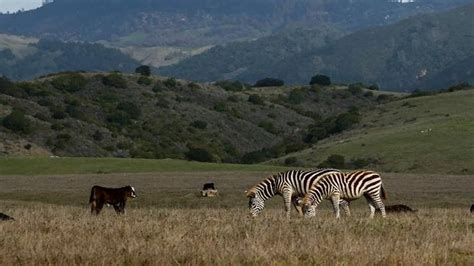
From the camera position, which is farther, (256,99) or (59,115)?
(256,99)

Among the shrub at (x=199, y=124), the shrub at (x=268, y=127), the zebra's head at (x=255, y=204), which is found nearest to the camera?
the zebra's head at (x=255, y=204)

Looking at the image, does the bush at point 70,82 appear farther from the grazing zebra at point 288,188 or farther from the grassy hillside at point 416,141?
the grazing zebra at point 288,188

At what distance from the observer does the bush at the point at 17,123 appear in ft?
390

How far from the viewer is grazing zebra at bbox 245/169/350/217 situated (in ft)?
83.9

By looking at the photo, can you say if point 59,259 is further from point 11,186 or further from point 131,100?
point 131,100

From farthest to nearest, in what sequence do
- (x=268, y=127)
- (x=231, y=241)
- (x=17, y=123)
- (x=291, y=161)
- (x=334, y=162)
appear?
1. (x=268, y=127)
2. (x=17, y=123)
3. (x=291, y=161)
4. (x=334, y=162)
5. (x=231, y=241)

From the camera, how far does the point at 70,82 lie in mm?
168750

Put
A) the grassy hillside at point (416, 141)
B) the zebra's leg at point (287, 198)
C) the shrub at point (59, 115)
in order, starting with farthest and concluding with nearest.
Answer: the shrub at point (59, 115) → the grassy hillside at point (416, 141) → the zebra's leg at point (287, 198)

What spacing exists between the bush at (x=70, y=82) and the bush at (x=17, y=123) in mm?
44323

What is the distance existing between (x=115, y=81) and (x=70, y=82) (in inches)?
337

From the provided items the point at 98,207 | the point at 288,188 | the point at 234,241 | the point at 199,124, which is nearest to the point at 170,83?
the point at 199,124

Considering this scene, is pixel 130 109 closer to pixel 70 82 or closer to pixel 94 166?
pixel 70 82

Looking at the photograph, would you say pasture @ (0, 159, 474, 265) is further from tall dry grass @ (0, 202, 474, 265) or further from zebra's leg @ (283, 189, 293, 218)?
zebra's leg @ (283, 189, 293, 218)

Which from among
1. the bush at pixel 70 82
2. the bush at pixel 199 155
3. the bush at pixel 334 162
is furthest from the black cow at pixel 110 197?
the bush at pixel 70 82
